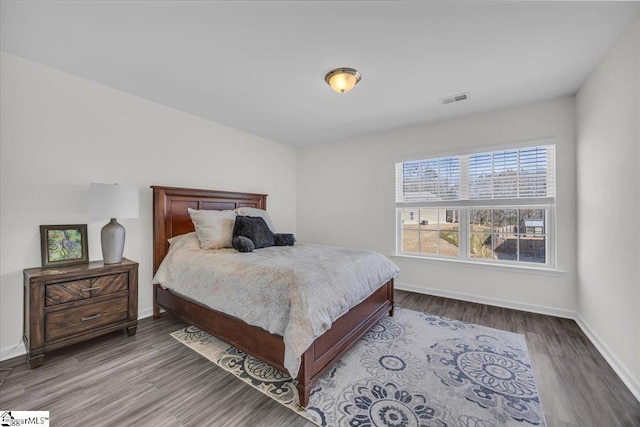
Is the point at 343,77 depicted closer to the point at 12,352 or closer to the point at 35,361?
the point at 35,361

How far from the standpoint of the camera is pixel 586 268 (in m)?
2.61

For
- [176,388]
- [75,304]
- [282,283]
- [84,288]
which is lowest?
[176,388]

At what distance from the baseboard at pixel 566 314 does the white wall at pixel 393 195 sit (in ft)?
0.04

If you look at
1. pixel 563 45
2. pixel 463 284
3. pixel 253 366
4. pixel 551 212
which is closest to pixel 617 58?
pixel 563 45

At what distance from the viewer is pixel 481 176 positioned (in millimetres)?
3430

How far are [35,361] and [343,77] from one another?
336cm

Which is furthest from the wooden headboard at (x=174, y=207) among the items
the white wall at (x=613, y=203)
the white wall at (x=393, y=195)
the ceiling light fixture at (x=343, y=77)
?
the white wall at (x=613, y=203)

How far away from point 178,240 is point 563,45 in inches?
156

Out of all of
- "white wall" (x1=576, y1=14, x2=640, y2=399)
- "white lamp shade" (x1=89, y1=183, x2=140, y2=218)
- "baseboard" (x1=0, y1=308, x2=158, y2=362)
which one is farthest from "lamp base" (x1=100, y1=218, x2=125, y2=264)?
"white wall" (x1=576, y1=14, x2=640, y2=399)

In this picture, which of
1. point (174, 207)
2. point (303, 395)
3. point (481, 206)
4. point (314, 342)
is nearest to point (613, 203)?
point (481, 206)

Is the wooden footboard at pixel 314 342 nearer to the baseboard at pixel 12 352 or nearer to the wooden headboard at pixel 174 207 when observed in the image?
the wooden headboard at pixel 174 207

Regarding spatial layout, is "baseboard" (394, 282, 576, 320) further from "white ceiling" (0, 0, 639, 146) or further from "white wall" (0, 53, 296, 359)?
"white wall" (0, 53, 296, 359)

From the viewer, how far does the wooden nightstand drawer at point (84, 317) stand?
79.5 inches

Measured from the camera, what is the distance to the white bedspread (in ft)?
5.46
